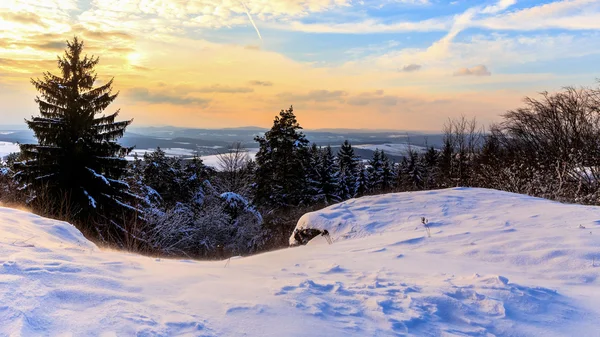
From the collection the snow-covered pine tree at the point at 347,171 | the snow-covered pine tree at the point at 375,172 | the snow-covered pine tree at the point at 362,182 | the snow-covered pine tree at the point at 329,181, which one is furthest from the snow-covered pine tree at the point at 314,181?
the snow-covered pine tree at the point at 375,172

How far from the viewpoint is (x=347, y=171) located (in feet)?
141

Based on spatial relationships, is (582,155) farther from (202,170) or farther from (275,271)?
(202,170)

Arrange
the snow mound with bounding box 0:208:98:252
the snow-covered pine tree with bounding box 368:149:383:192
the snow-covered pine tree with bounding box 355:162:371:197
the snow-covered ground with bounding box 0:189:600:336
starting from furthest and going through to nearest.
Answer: the snow-covered pine tree with bounding box 368:149:383:192
the snow-covered pine tree with bounding box 355:162:371:197
the snow mound with bounding box 0:208:98:252
the snow-covered ground with bounding box 0:189:600:336

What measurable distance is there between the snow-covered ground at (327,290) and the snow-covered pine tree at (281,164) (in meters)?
24.0

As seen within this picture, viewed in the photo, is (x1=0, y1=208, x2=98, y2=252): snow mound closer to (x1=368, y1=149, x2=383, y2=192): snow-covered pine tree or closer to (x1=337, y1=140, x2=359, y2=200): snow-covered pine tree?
(x1=337, y1=140, x2=359, y2=200): snow-covered pine tree

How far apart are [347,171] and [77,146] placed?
31300 millimetres

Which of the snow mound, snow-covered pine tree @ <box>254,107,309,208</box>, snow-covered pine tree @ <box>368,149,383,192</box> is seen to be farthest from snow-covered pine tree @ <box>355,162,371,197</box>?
the snow mound

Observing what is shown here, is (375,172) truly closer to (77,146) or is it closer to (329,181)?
(329,181)

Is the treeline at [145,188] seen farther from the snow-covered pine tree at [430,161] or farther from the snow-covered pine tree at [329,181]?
the snow-covered pine tree at [430,161]

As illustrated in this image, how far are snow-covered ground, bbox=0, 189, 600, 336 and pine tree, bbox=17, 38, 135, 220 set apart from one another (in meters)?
12.1

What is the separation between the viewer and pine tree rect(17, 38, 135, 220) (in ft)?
53.0

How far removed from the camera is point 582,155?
47.2ft

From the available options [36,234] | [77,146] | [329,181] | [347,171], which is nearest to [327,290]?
[36,234]

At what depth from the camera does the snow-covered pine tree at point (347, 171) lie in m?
40.5
